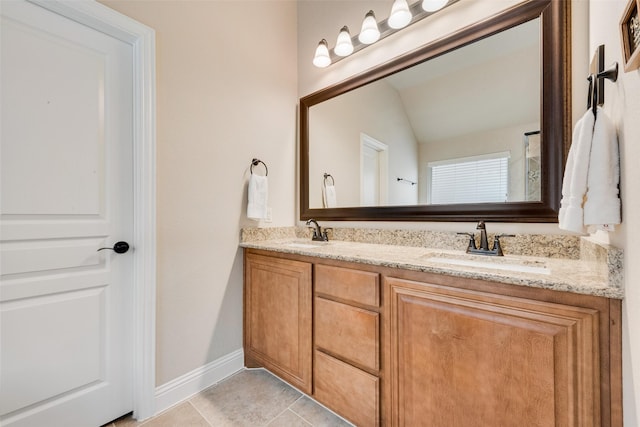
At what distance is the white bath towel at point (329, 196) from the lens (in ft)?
6.67

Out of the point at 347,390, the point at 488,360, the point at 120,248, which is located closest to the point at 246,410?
the point at 347,390

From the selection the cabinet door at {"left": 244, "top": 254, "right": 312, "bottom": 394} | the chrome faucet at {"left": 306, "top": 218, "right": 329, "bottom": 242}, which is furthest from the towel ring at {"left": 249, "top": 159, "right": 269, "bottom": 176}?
the cabinet door at {"left": 244, "top": 254, "right": 312, "bottom": 394}

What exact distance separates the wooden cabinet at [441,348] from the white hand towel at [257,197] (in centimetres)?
41

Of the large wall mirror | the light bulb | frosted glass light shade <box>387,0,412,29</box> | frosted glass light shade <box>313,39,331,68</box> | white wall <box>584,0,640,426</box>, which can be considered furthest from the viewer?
frosted glass light shade <box>313,39,331,68</box>

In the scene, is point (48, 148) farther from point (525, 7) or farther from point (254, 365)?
point (525, 7)

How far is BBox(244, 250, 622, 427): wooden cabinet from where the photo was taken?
0.73 m

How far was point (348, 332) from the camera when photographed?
123 centimetres

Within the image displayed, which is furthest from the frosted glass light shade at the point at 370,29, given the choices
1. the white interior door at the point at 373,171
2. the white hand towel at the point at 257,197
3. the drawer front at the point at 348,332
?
the drawer front at the point at 348,332

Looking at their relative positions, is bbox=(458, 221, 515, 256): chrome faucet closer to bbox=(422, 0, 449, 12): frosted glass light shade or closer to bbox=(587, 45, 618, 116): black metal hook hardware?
bbox=(587, 45, 618, 116): black metal hook hardware

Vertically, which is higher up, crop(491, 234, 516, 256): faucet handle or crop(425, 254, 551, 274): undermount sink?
crop(491, 234, 516, 256): faucet handle

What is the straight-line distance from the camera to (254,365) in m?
1.76

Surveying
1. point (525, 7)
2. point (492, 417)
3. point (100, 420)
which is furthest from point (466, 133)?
point (100, 420)

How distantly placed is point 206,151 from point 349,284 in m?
1.17

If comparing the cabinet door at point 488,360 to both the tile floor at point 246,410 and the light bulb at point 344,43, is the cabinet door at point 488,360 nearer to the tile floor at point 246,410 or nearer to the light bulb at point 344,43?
the tile floor at point 246,410
